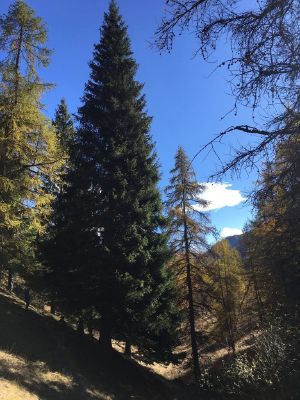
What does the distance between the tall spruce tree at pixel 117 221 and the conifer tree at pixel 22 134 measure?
5.06ft

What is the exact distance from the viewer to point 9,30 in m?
17.9

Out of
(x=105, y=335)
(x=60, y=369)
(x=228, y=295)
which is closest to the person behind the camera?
(x=60, y=369)

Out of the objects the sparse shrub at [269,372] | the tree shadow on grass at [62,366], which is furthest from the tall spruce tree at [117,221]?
the sparse shrub at [269,372]

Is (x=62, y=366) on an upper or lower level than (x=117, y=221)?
lower

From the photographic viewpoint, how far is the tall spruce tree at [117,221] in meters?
16.4

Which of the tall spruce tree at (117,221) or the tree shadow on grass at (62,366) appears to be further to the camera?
the tall spruce tree at (117,221)

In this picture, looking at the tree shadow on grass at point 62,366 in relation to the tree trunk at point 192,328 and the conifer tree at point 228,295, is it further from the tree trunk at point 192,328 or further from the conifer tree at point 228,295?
the conifer tree at point 228,295

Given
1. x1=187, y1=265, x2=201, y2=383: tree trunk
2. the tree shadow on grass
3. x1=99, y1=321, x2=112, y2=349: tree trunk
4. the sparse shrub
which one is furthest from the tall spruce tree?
the sparse shrub

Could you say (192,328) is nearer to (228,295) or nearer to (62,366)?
(62,366)

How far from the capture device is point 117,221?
17422mm

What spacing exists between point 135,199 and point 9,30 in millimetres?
9335

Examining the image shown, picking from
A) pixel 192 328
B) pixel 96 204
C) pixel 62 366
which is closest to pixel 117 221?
pixel 96 204

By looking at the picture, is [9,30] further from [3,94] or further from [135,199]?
[135,199]

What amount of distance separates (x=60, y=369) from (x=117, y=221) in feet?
20.6
